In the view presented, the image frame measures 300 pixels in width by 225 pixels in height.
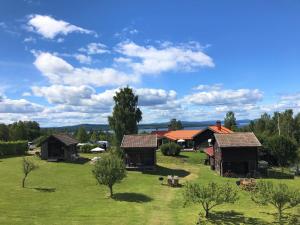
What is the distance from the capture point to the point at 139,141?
68.9 meters

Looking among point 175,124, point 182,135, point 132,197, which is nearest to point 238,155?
point 132,197

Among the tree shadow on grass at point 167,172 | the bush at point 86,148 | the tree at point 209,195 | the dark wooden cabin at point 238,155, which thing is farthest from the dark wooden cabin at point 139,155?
the tree at point 209,195

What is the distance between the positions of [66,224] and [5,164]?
3892 cm

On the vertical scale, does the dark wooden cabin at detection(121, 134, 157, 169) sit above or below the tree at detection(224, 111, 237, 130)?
below

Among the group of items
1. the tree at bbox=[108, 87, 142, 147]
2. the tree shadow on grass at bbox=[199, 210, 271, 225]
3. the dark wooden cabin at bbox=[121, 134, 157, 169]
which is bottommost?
the tree shadow on grass at bbox=[199, 210, 271, 225]

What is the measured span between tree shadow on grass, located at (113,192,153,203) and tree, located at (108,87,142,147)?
1339 inches

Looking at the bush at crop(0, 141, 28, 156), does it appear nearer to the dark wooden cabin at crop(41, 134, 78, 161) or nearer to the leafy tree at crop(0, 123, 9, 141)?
the dark wooden cabin at crop(41, 134, 78, 161)

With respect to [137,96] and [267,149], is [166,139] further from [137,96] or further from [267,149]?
[267,149]

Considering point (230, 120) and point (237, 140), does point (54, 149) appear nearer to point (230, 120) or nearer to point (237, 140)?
point (237, 140)

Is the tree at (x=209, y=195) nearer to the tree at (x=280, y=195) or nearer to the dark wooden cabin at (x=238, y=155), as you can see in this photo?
the tree at (x=280, y=195)

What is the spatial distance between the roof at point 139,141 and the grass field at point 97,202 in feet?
20.6

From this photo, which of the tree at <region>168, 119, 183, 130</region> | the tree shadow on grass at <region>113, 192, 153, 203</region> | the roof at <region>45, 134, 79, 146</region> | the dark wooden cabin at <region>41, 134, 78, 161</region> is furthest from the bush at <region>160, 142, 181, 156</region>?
the tree at <region>168, 119, 183, 130</region>

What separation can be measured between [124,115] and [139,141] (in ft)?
48.6

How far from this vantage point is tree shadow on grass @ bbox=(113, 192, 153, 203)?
141 feet
